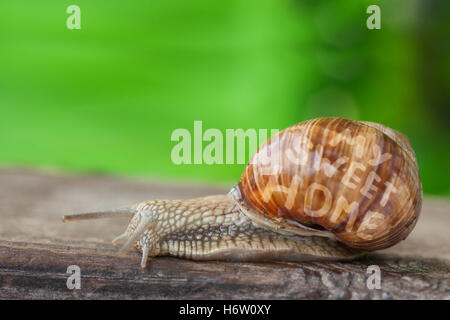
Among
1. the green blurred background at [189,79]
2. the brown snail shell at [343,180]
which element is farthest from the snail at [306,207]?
the green blurred background at [189,79]

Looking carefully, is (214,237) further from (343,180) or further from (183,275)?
(343,180)

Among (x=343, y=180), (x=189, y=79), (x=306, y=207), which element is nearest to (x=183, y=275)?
(x=306, y=207)

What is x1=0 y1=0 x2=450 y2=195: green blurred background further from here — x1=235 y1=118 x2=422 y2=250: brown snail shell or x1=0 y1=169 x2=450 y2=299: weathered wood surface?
x1=235 y1=118 x2=422 y2=250: brown snail shell

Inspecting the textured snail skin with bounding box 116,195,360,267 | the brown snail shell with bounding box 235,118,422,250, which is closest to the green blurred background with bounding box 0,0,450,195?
the textured snail skin with bounding box 116,195,360,267

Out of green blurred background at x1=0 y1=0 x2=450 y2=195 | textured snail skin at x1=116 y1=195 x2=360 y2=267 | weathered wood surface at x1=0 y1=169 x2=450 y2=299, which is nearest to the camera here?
weathered wood surface at x1=0 y1=169 x2=450 y2=299
